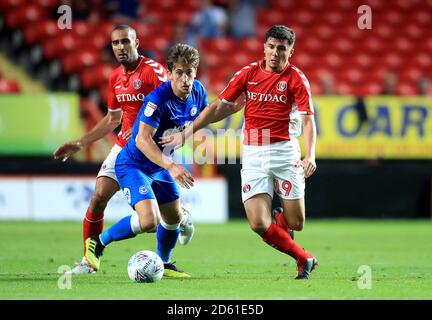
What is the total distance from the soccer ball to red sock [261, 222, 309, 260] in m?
0.98

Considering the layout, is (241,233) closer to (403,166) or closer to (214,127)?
(214,127)

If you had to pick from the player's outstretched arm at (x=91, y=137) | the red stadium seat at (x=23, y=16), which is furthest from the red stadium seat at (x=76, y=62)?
the player's outstretched arm at (x=91, y=137)

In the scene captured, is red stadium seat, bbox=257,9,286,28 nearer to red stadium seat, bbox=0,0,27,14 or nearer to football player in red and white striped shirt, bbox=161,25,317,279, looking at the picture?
red stadium seat, bbox=0,0,27,14

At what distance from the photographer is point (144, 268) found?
797 cm

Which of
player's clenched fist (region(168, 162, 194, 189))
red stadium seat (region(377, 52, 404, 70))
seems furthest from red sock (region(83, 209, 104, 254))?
red stadium seat (region(377, 52, 404, 70))

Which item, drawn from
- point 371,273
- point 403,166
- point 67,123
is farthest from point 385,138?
point 371,273

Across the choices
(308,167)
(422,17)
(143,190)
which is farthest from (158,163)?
(422,17)

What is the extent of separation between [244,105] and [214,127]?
7.46 m

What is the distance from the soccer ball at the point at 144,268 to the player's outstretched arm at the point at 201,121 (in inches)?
38.7

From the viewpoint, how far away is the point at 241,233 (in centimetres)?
1409

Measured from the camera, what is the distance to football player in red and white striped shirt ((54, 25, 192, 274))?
346 inches

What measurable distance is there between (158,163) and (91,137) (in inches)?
55.3

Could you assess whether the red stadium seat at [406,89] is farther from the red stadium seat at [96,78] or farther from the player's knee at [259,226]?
the player's knee at [259,226]

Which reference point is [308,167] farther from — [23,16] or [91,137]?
[23,16]
